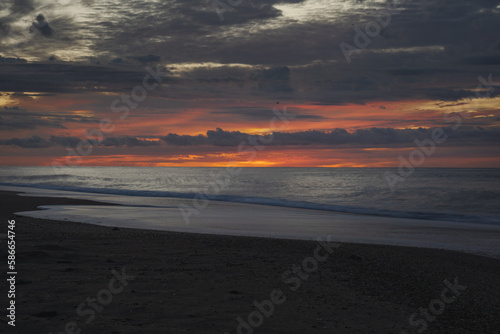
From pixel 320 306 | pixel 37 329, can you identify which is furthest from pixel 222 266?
pixel 37 329

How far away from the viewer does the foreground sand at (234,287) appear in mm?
6094

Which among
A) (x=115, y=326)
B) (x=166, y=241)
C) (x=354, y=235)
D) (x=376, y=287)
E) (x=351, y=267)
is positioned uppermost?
(x=115, y=326)

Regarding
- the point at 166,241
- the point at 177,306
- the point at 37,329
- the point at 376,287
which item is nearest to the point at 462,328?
the point at 376,287

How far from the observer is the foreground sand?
6.09m

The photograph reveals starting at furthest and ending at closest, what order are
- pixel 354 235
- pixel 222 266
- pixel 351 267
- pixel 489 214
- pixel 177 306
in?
pixel 489 214, pixel 354 235, pixel 351 267, pixel 222 266, pixel 177 306

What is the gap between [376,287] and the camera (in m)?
8.64

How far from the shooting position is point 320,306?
7.09 metres

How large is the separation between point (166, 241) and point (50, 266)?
15.0 feet

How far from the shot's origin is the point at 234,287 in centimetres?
786

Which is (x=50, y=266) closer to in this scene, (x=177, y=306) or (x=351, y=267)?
(x=177, y=306)

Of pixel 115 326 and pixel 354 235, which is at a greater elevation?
pixel 115 326

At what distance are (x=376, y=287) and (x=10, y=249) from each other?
812cm

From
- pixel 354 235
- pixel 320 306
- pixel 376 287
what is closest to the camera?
pixel 320 306

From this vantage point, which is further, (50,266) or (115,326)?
(50,266)
